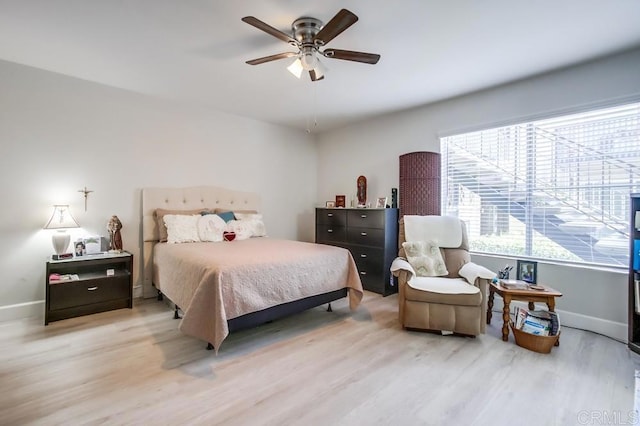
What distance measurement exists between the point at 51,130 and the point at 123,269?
64.2 inches

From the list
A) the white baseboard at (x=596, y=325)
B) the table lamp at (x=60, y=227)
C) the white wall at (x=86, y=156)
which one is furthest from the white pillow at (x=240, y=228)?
the white baseboard at (x=596, y=325)

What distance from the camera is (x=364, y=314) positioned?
3.10 metres

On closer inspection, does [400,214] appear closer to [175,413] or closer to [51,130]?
[175,413]

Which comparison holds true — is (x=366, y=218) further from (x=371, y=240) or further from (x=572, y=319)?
(x=572, y=319)

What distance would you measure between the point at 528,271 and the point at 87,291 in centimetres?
436

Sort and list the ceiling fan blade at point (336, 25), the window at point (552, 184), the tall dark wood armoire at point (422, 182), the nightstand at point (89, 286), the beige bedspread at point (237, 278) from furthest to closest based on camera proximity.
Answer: the tall dark wood armoire at point (422, 182)
the nightstand at point (89, 286)
the window at point (552, 184)
the beige bedspread at point (237, 278)
the ceiling fan blade at point (336, 25)

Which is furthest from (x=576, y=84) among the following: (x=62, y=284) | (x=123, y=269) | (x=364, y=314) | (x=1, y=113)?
(x=1, y=113)

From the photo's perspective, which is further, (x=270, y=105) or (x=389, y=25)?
(x=270, y=105)

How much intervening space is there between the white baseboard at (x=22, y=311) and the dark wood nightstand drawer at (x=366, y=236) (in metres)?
3.59

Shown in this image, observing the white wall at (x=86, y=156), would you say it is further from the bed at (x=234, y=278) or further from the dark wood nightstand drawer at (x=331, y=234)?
the dark wood nightstand drawer at (x=331, y=234)

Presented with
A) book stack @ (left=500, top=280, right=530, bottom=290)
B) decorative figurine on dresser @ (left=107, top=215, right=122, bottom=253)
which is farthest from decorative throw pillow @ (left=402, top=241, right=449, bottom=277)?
decorative figurine on dresser @ (left=107, top=215, right=122, bottom=253)

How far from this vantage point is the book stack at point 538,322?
2.34m

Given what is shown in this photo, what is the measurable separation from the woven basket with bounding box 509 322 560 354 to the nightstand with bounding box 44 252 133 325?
3814 mm

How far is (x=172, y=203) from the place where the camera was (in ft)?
12.5
